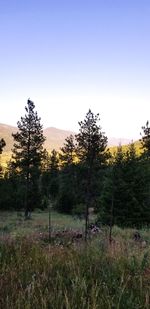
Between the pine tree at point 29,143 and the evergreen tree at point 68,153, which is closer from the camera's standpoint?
the pine tree at point 29,143

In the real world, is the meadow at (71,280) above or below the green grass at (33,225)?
above

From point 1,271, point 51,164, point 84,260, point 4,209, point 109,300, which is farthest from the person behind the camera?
point 51,164

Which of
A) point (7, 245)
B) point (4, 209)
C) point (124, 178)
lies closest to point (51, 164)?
point (4, 209)

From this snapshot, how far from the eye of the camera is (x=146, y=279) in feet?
12.1

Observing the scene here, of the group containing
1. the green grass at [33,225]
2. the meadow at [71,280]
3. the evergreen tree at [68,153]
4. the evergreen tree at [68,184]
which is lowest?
the green grass at [33,225]

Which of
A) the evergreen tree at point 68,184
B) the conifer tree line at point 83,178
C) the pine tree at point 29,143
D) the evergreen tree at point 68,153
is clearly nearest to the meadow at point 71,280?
the conifer tree line at point 83,178

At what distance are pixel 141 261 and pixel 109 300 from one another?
143 cm

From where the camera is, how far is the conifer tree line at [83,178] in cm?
2619

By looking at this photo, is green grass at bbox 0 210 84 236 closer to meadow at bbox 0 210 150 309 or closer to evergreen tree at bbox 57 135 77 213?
meadow at bbox 0 210 150 309

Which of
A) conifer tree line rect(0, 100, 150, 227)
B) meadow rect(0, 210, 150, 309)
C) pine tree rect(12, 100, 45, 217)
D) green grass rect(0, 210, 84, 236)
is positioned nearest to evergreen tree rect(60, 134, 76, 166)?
conifer tree line rect(0, 100, 150, 227)

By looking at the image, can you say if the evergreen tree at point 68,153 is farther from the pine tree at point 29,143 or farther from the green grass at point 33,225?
the green grass at point 33,225

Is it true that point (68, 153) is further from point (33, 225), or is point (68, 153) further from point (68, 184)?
point (33, 225)

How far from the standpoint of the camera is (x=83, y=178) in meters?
61.5

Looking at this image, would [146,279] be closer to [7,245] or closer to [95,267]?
[95,267]
